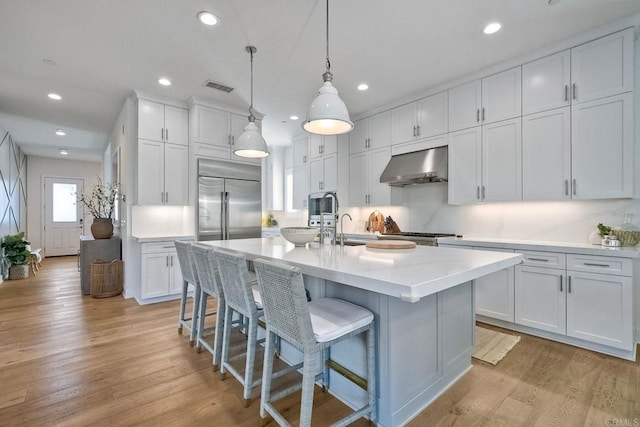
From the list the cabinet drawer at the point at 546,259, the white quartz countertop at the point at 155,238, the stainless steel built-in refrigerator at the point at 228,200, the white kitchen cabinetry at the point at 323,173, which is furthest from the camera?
the white kitchen cabinetry at the point at 323,173

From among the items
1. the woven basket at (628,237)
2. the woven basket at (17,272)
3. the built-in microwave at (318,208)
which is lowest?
the woven basket at (17,272)

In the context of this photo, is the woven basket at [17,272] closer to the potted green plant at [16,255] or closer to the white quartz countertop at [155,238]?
the potted green plant at [16,255]

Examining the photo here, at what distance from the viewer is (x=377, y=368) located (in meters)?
1.61

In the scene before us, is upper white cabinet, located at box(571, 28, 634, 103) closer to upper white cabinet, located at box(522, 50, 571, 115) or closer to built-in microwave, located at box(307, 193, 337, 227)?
upper white cabinet, located at box(522, 50, 571, 115)

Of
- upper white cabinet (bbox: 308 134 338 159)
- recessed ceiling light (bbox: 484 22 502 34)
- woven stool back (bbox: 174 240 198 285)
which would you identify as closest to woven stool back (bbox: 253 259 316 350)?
woven stool back (bbox: 174 240 198 285)

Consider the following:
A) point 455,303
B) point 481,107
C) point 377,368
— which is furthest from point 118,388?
point 481,107

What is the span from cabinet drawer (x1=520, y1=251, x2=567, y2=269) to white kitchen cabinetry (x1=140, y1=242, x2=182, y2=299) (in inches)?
168

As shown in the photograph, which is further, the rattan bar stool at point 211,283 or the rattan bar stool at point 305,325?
the rattan bar stool at point 211,283

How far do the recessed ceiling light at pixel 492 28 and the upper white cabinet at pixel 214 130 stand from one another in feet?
11.2

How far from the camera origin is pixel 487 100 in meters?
3.38

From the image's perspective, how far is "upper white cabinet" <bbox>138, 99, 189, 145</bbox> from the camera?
13.1 ft

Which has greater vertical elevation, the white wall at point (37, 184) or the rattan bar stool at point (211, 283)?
the white wall at point (37, 184)

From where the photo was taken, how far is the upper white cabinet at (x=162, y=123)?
13.1ft

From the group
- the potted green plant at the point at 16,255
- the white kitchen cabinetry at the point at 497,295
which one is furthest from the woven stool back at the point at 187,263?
the potted green plant at the point at 16,255
